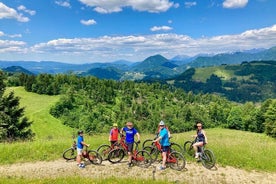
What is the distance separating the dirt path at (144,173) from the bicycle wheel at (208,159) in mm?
379

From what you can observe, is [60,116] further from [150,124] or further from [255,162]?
[255,162]

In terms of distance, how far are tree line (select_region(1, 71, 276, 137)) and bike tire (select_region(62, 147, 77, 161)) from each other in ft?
247

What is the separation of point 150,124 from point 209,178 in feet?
440

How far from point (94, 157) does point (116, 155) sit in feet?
5.29

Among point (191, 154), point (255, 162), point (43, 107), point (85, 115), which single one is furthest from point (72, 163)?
point (85, 115)

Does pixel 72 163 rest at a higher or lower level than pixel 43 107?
higher

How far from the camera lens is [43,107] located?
106 meters

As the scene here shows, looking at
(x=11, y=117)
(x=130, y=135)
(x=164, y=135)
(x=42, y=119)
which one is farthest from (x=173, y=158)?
(x=42, y=119)

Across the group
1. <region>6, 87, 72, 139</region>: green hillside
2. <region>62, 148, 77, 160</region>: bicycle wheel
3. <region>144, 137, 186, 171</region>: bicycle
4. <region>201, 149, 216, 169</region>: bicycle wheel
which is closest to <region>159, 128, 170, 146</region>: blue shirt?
<region>144, 137, 186, 171</region>: bicycle

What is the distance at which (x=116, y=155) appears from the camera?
64.8ft

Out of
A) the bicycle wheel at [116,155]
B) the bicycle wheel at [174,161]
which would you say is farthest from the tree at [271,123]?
the bicycle wheel at [116,155]

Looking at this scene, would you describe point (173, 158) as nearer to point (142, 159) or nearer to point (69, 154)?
point (142, 159)

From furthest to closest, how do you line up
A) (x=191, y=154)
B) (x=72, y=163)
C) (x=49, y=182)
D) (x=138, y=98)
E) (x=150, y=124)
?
(x=138, y=98)
(x=150, y=124)
(x=191, y=154)
(x=72, y=163)
(x=49, y=182)

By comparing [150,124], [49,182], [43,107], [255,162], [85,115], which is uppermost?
[49,182]
